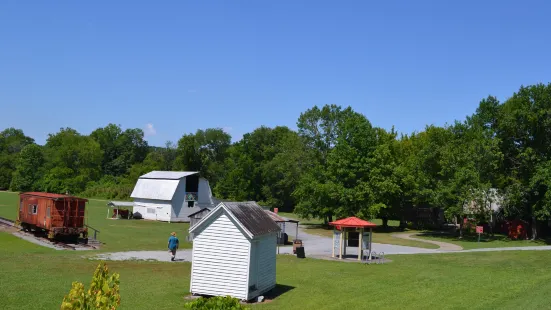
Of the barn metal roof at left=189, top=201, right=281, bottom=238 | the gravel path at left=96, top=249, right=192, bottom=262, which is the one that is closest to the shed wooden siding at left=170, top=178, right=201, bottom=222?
the gravel path at left=96, top=249, right=192, bottom=262

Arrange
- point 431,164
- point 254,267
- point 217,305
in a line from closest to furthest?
point 217,305
point 254,267
point 431,164

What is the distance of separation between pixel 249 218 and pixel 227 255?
187 cm

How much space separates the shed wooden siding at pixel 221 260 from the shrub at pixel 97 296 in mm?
11851

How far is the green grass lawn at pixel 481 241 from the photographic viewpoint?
43.8m

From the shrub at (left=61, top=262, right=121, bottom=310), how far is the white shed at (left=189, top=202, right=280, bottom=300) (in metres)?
11.8

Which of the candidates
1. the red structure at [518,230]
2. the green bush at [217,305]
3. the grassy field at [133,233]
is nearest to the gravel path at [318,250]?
the grassy field at [133,233]

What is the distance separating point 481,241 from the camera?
156 ft

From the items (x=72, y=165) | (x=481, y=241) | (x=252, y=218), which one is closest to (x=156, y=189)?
(x=481, y=241)

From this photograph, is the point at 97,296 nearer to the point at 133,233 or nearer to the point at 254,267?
the point at 254,267

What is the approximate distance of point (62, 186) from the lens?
105 metres

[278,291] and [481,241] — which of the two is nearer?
[278,291]

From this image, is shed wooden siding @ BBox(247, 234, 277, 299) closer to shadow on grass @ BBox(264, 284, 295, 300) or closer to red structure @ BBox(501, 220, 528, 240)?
shadow on grass @ BBox(264, 284, 295, 300)

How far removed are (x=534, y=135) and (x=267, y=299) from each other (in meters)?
39.0

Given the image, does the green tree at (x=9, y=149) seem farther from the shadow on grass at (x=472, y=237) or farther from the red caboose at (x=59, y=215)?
the shadow on grass at (x=472, y=237)
